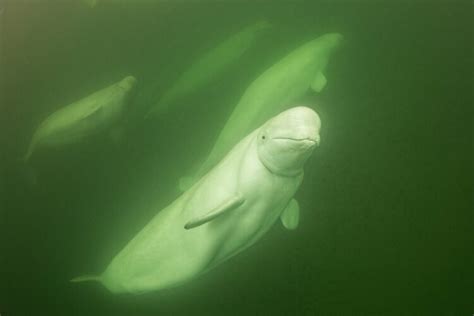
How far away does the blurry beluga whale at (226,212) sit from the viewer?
2551 millimetres

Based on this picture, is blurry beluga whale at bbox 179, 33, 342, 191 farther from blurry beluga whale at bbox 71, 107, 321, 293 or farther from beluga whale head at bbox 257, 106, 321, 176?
beluga whale head at bbox 257, 106, 321, 176

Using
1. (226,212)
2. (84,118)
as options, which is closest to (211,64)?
(84,118)

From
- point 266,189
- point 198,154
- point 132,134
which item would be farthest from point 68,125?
point 266,189

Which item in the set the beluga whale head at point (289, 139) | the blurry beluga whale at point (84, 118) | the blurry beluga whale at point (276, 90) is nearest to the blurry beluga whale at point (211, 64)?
the blurry beluga whale at point (84, 118)

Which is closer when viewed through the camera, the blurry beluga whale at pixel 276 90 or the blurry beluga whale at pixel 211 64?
the blurry beluga whale at pixel 276 90

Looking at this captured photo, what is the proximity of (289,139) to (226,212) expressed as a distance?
2.24 feet

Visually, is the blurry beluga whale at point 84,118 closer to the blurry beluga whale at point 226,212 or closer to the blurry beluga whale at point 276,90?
the blurry beluga whale at point 276,90

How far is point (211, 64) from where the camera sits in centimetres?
442

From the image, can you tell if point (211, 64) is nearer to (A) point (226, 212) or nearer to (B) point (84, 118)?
(B) point (84, 118)

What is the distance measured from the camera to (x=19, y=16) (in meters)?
4.15

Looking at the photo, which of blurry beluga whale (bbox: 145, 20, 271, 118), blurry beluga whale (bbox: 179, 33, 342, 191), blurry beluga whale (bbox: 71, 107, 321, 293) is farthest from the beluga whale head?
blurry beluga whale (bbox: 145, 20, 271, 118)

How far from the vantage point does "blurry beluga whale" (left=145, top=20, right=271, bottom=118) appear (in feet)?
13.9

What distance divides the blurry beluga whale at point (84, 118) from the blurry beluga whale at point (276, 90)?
1.09m

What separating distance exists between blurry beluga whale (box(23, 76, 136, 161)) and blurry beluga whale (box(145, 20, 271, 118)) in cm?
36
